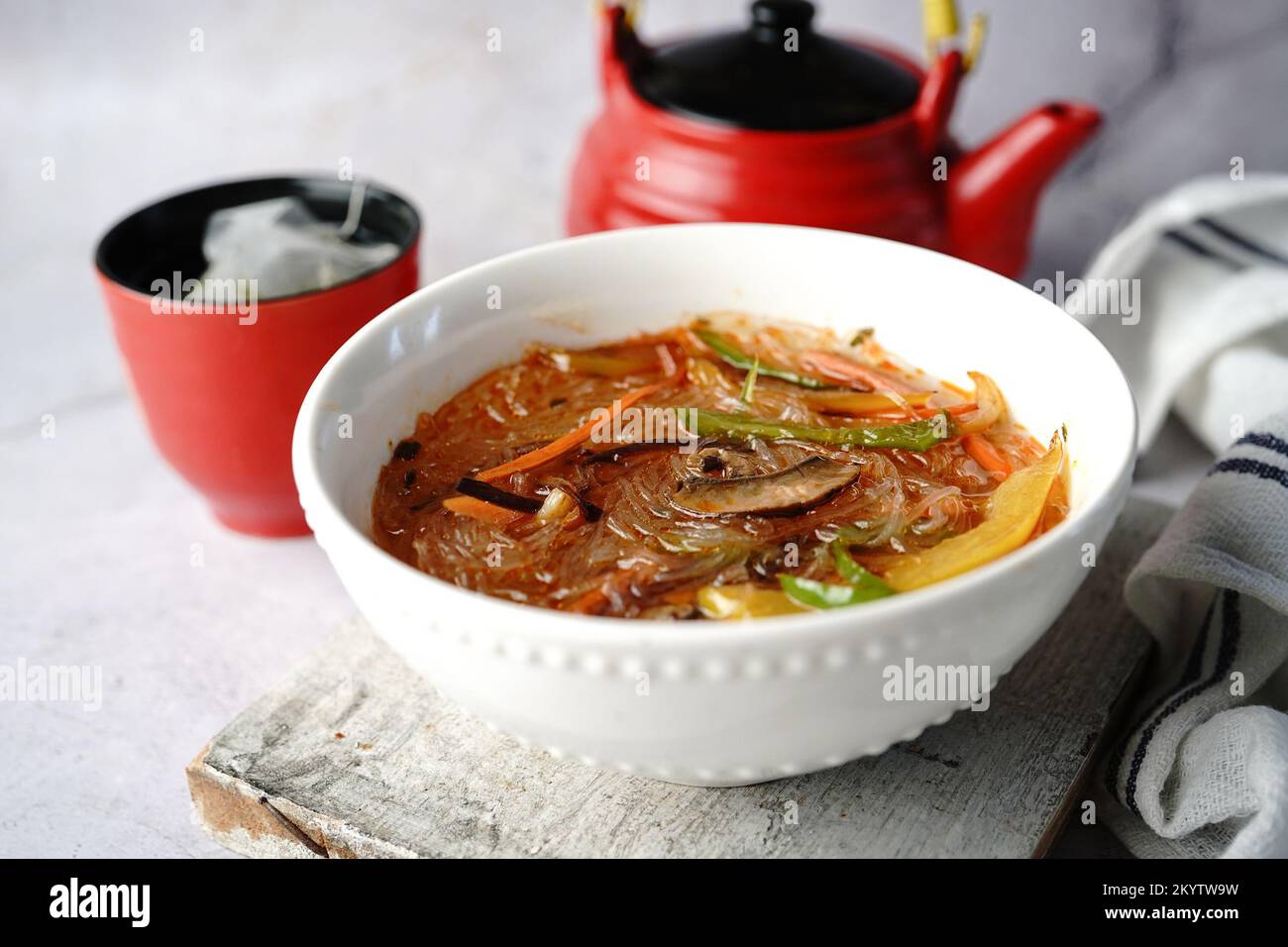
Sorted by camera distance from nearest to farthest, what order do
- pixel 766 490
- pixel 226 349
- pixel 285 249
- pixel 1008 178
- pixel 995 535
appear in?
pixel 995 535 < pixel 766 490 < pixel 226 349 < pixel 285 249 < pixel 1008 178

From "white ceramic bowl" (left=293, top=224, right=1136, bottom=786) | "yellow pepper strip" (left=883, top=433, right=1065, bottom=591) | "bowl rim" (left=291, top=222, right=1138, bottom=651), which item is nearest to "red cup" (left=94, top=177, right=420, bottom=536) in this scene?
"white ceramic bowl" (left=293, top=224, right=1136, bottom=786)

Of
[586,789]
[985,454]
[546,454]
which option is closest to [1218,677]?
[985,454]

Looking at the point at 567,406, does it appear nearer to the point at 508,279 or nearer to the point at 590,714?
the point at 508,279

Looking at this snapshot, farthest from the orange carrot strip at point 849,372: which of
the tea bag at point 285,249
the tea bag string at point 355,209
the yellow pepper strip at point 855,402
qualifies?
the tea bag string at point 355,209

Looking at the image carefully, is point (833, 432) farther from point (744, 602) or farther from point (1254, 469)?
point (1254, 469)

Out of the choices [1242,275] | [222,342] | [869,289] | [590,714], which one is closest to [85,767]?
[222,342]

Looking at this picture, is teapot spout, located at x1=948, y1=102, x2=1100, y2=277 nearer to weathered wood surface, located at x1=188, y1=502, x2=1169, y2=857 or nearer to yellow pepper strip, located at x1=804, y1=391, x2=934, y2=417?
yellow pepper strip, located at x1=804, y1=391, x2=934, y2=417
